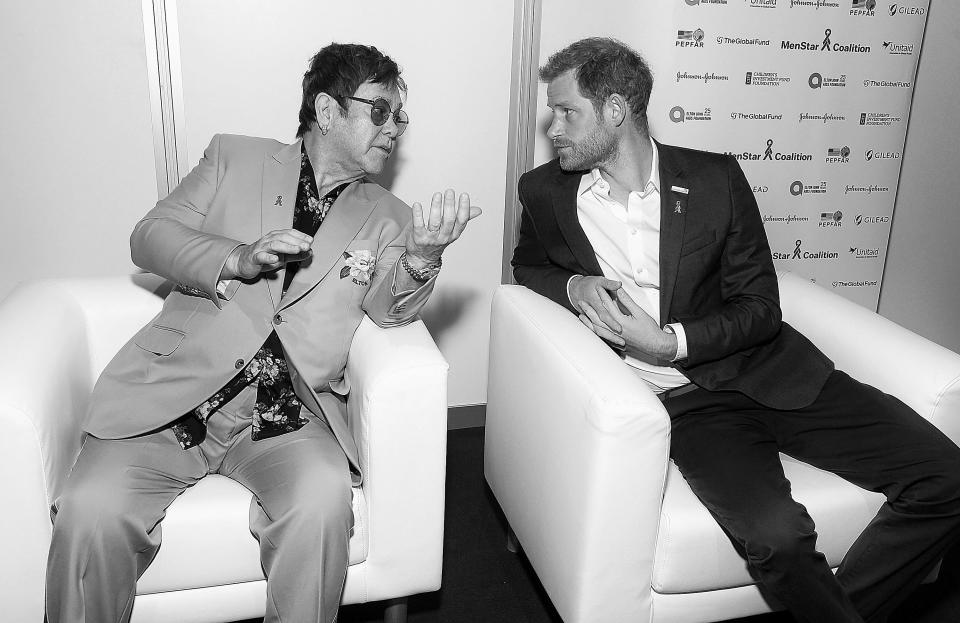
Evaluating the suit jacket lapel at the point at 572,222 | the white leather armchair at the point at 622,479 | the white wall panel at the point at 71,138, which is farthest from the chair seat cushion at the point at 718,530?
the white wall panel at the point at 71,138

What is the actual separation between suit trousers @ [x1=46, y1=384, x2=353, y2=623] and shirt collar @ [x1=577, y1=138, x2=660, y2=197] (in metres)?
1.01

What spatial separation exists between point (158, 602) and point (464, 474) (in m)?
1.30

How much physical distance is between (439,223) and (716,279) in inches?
33.9

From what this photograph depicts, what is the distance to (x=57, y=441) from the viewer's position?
180 cm

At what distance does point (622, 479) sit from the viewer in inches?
71.7

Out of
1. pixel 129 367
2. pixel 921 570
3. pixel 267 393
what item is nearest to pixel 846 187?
pixel 921 570

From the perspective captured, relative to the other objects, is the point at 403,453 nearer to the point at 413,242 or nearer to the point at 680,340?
the point at 413,242

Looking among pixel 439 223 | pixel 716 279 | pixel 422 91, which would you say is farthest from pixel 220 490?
pixel 422 91

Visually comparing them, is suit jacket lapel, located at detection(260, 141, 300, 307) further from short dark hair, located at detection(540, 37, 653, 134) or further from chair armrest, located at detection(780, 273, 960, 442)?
chair armrest, located at detection(780, 273, 960, 442)

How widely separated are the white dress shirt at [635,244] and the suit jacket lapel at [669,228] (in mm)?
41

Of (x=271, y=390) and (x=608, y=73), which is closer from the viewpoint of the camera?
(x=271, y=390)

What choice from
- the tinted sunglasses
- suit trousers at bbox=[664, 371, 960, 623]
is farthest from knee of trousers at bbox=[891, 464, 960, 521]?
the tinted sunglasses

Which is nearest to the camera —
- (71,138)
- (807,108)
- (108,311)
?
(108,311)

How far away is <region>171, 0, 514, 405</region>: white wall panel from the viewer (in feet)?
8.55
